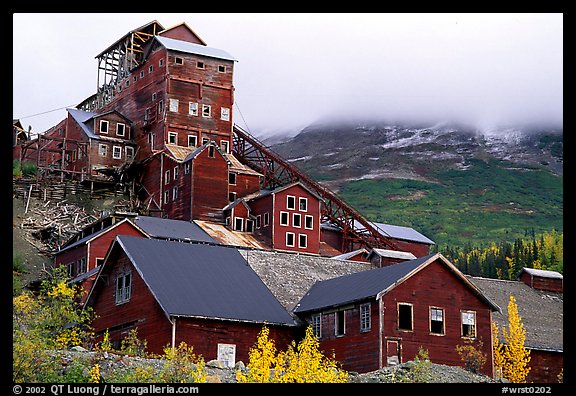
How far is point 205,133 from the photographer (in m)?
82.9

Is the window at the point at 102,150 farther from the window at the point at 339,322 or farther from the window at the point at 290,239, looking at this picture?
the window at the point at 339,322

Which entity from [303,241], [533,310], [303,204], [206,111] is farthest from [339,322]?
[206,111]

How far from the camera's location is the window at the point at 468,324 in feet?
147

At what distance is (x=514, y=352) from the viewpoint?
1950 inches

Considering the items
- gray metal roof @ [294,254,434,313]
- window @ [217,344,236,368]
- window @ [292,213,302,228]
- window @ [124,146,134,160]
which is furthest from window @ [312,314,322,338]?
window @ [124,146,134,160]

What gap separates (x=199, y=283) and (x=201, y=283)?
0.13 m

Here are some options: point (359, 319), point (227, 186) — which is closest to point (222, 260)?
point (359, 319)

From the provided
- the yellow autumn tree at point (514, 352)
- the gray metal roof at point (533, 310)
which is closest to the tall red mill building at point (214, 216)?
the yellow autumn tree at point (514, 352)

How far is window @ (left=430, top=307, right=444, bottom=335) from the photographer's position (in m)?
44.0

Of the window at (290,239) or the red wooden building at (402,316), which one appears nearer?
the red wooden building at (402,316)

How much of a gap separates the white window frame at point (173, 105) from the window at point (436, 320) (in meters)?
42.7

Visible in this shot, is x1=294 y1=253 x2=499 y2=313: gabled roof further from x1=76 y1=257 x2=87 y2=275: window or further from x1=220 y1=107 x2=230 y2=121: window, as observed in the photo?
x1=220 y1=107 x2=230 y2=121: window

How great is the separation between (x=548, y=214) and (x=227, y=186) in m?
132

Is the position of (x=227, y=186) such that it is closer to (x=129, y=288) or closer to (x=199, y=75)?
(x=199, y=75)
